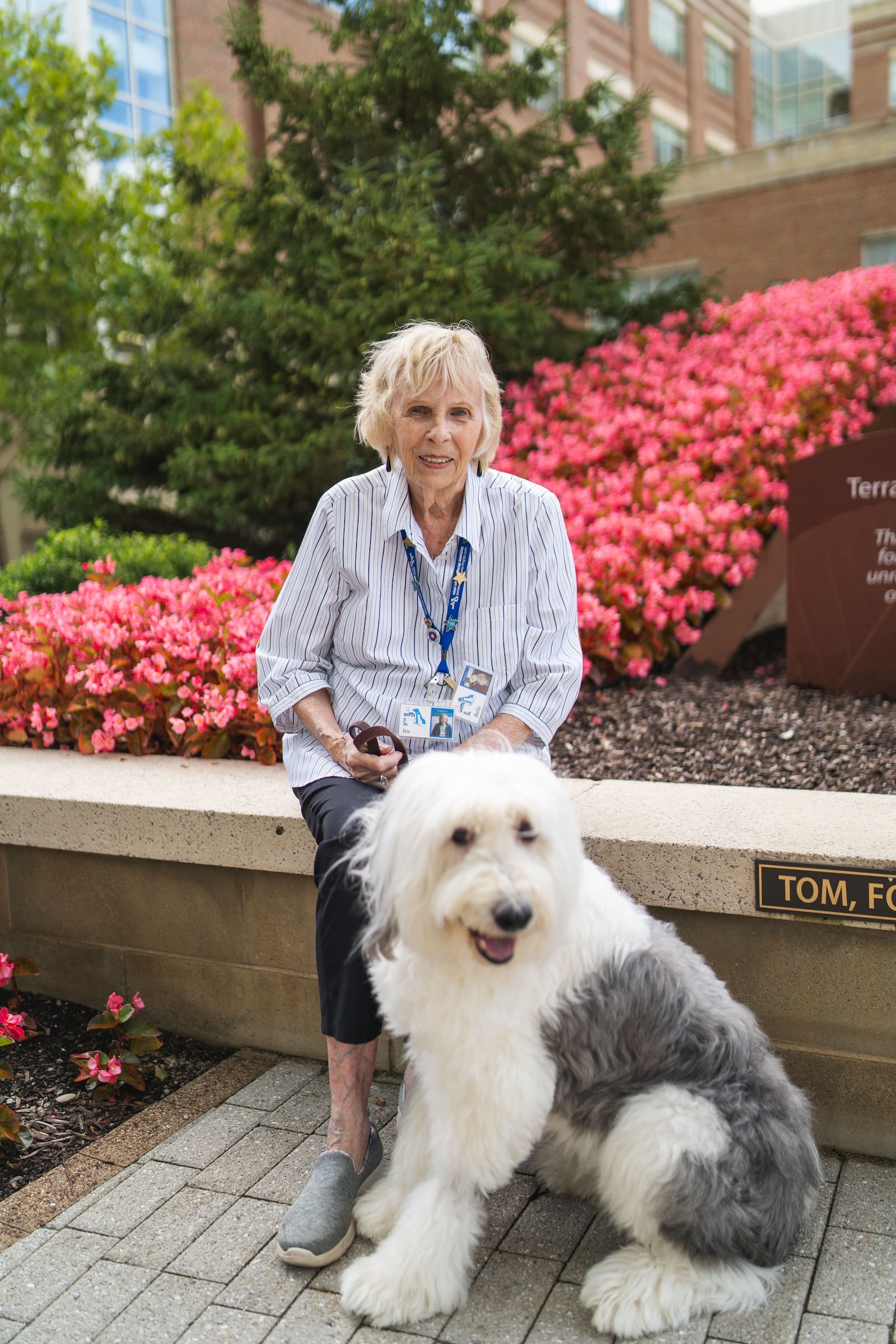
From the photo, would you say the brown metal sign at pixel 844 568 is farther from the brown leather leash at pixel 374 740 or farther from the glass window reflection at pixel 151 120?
the glass window reflection at pixel 151 120

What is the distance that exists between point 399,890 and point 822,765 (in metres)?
2.42

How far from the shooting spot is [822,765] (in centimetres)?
388

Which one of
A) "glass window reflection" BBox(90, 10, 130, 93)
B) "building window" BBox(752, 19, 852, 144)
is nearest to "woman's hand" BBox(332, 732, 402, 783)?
"glass window reflection" BBox(90, 10, 130, 93)

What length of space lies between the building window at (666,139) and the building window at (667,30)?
2600 mm

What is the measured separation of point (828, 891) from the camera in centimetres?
255

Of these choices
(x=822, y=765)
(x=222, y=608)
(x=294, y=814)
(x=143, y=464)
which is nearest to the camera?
(x=294, y=814)

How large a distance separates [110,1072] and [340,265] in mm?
5093

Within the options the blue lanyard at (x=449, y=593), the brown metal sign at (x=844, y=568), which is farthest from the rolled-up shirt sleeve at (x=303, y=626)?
the brown metal sign at (x=844, y=568)

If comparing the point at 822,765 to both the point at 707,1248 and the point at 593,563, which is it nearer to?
the point at 593,563

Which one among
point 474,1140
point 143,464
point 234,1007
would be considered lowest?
point 234,1007

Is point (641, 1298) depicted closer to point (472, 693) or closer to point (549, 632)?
point (472, 693)

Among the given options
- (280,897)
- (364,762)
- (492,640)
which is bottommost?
(280,897)

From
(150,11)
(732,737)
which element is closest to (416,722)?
(732,737)

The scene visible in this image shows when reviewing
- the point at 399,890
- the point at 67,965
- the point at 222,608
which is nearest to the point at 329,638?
the point at 399,890
